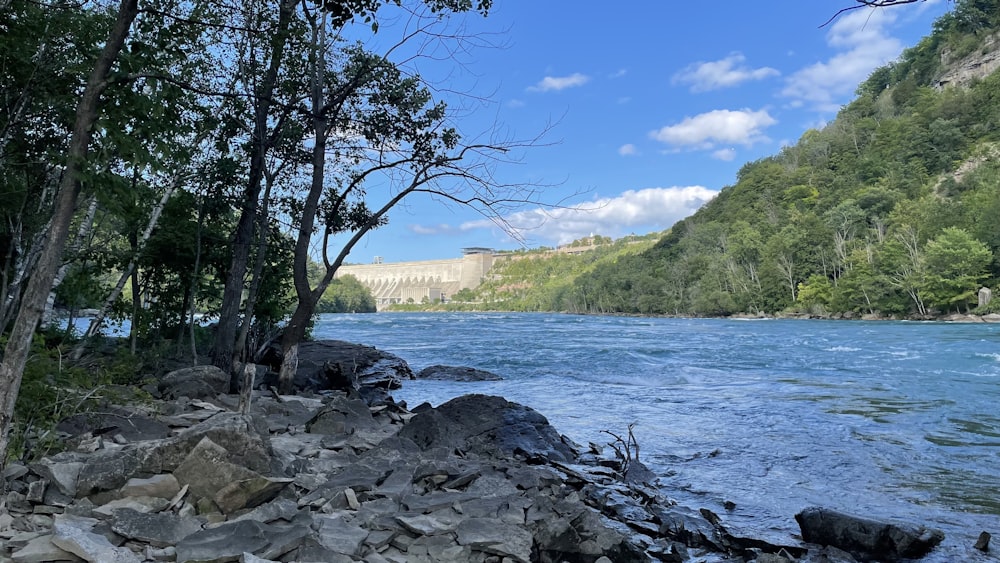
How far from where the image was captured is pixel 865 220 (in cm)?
7475

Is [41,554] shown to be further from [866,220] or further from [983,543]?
[866,220]

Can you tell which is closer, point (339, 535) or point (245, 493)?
point (339, 535)

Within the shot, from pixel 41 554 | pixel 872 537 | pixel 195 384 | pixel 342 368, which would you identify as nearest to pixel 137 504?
pixel 41 554

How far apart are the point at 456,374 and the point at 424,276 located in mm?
166711

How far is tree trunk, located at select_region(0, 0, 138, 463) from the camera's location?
396 centimetres

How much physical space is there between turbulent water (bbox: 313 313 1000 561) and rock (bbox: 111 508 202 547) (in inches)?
189

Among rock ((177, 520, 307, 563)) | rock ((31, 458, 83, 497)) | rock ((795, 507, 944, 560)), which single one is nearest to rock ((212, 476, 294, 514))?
rock ((177, 520, 307, 563))

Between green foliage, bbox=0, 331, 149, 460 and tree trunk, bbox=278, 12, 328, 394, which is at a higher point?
tree trunk, bbox=278, 12, 328, 394

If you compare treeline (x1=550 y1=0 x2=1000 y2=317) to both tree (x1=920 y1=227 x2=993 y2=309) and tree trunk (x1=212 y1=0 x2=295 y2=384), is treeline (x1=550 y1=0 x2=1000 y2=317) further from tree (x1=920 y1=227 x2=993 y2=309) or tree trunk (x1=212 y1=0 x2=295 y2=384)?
tree trunk (x1=212 y1=0 x2=295 y2=384)

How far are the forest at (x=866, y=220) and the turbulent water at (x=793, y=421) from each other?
31.6m

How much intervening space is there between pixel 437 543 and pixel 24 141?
7.56 m

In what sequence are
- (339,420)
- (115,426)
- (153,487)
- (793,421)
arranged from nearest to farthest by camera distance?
(153,487) < (115,426) < (339,420) < (793,421)

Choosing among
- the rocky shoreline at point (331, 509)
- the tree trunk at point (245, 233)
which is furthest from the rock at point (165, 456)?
the tree trunk at point (245, 233)

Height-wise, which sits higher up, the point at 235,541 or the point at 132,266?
the point at 132,266
